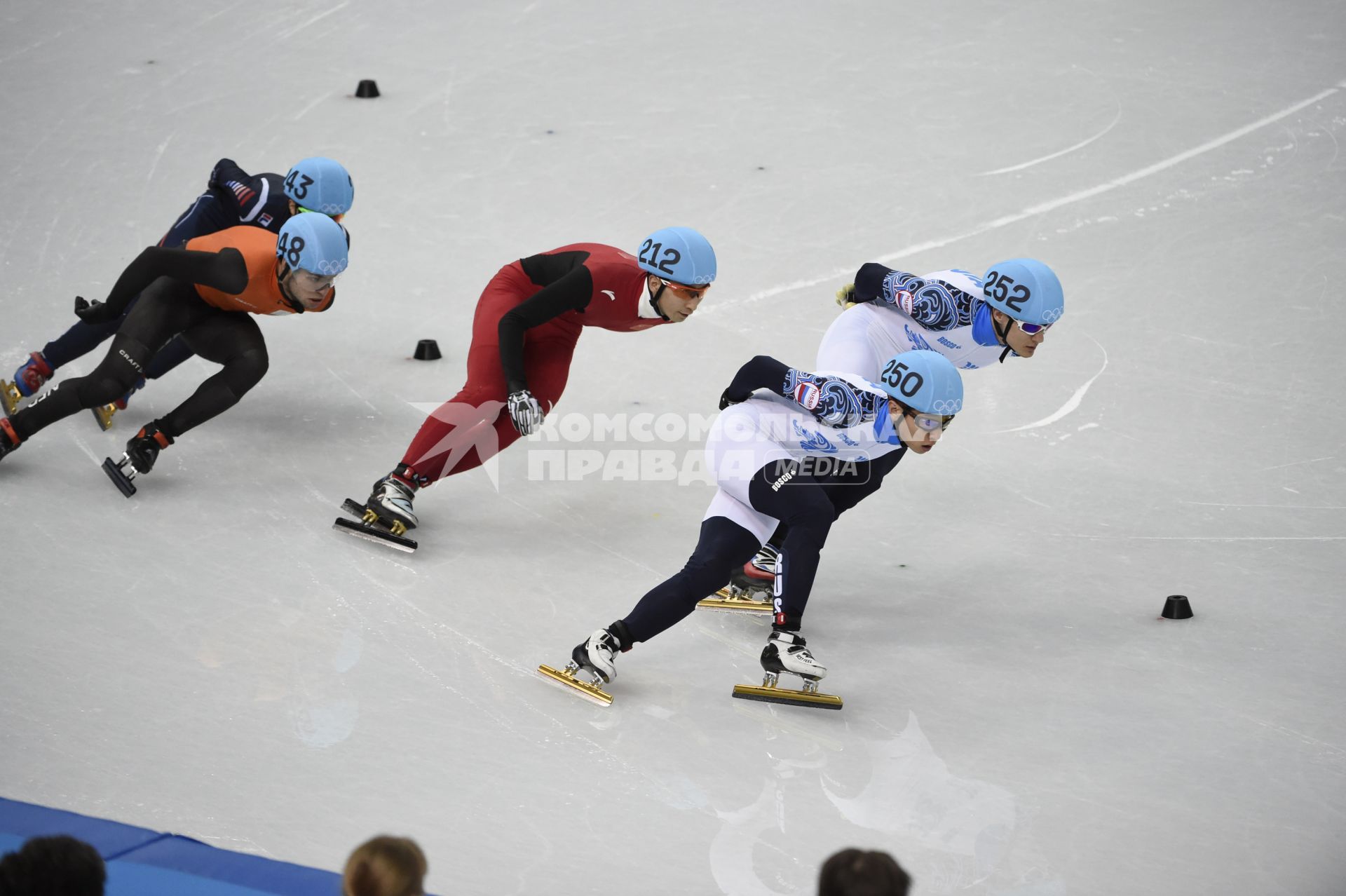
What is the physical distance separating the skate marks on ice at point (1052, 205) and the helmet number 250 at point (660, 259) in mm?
2226

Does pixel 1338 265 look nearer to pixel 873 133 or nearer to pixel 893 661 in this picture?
pixel 873 133

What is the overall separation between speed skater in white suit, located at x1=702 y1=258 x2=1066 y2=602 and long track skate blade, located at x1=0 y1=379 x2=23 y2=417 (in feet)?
9.76

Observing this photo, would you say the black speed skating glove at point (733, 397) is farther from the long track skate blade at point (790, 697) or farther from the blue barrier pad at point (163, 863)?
the blue barrier pad at point (163, 863)

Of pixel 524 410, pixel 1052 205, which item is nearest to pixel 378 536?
pixel 524 410

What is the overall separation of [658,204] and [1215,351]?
3.09 metres

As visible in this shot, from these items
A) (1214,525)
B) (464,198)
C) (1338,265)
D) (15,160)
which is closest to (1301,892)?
(1214,525)

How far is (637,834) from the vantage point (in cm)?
382

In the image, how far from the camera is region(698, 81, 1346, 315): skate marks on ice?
24.6 feet

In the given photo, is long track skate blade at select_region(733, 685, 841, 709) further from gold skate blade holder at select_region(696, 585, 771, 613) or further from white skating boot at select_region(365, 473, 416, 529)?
white skating boot at select_region(365, 473, 416, 529)

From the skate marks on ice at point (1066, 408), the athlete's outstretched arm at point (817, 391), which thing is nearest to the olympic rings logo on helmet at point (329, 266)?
the athlete's outstretched arm at point (817, 391)

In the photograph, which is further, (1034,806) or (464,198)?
(464,198)

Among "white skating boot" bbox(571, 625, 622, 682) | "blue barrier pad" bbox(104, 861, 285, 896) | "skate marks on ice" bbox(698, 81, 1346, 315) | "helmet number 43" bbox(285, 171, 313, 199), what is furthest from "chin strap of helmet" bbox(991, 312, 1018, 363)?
"blue barrier pad" bbox(104, 861, 285, 896)

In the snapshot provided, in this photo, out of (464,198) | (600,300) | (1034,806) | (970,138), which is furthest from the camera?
(970,138)

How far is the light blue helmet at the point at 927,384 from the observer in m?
4.52
